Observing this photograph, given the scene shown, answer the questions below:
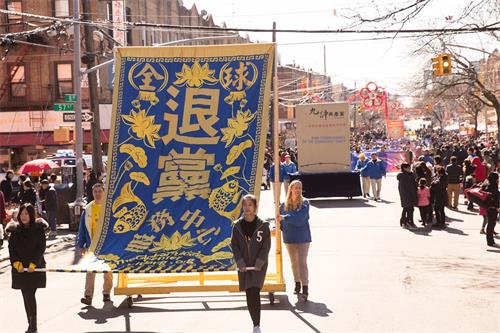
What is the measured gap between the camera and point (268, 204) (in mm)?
28625

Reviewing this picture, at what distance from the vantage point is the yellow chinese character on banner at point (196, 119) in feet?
36.4

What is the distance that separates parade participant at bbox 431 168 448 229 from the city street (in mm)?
2625

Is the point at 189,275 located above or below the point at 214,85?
below

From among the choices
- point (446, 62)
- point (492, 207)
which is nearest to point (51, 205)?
point (492, 207)

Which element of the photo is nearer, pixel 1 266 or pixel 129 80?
pixel 129 80

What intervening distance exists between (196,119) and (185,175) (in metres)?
0.78

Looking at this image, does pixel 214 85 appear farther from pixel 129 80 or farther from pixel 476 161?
pixel 476 161

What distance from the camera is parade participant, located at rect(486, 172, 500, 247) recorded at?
16266 mm

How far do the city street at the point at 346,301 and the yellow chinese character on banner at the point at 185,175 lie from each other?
60.4 inches

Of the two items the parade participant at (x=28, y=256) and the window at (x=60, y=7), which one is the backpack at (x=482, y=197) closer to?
the parade participant at (x=28, y=256)

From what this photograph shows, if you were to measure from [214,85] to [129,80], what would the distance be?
1174mm

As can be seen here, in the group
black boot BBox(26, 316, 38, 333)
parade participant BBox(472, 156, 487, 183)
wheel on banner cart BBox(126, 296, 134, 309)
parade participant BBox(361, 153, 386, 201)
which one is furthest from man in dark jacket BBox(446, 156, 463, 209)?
black boot BBox(26, 316, 38, 333)

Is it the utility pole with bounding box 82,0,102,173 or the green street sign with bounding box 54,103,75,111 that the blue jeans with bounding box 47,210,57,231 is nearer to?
the utility pole with bounding box 82,0,102,173

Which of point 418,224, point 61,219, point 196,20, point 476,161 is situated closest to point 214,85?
point 418,224
